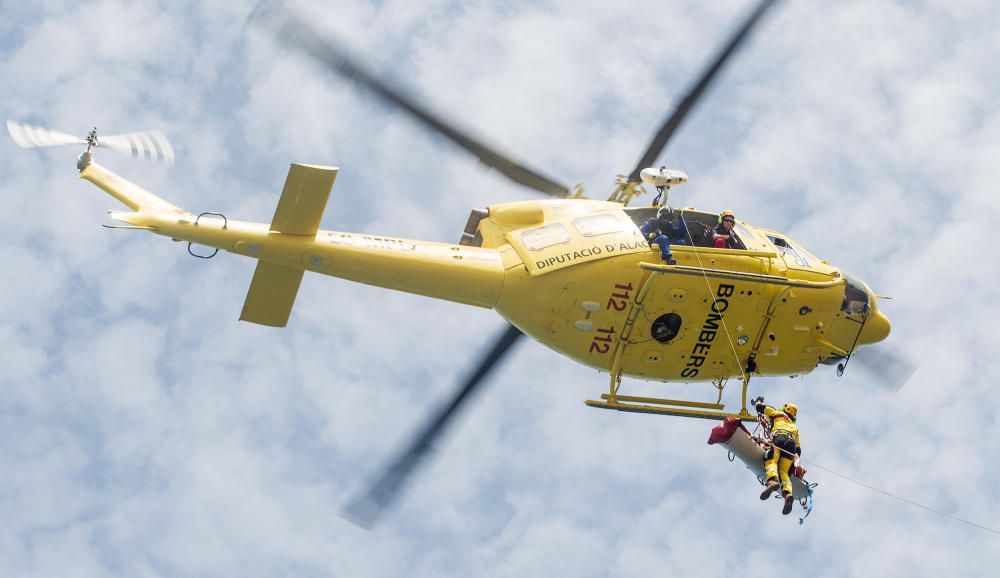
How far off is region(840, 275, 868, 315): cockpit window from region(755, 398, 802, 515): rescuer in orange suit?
2694 millimetres

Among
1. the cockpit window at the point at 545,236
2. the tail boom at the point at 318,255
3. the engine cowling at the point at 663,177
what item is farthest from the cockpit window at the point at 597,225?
the tail boom at the point at 318,255

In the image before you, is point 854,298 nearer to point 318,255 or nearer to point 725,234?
point 725,234

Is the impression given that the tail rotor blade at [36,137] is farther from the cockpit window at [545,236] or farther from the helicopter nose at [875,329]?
the helicopter nose at [875,329]

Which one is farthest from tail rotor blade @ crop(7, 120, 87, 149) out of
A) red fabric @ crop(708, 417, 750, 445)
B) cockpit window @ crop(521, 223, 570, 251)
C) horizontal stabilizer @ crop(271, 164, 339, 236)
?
red fabric @ crop(708, 417, 750, 445)

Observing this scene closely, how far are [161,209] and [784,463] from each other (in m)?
11.0

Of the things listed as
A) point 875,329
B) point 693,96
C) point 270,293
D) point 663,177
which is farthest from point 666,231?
point 270,293

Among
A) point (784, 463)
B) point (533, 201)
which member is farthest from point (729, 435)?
point (533, 201)

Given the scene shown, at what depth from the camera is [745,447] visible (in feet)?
66.1

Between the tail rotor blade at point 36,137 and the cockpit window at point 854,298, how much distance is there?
44.9 feet

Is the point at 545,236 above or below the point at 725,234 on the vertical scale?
below

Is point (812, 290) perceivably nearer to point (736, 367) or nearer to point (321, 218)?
point (736, 367)

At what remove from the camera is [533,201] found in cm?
2080

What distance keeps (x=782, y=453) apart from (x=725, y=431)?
101 centimetres

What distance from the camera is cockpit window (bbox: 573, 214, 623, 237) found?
2028 cm
